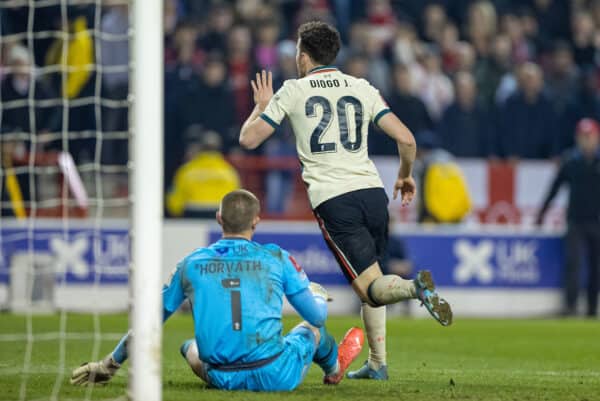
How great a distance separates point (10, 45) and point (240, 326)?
907 centimetres

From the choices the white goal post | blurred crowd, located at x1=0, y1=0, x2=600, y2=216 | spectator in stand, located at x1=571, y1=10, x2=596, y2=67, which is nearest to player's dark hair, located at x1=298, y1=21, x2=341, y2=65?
the white goal post

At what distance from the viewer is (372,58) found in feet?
61.2

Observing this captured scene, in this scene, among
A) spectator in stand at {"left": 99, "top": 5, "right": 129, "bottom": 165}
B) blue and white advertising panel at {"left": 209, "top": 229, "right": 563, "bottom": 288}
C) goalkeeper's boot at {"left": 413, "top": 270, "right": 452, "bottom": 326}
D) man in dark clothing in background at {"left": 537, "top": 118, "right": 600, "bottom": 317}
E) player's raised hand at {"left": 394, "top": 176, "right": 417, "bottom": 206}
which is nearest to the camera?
goalkeeper's boot at {"left": 413, "top": 270, "right": 452, "bottom": 326}

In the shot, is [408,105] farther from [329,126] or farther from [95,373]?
[95,373]

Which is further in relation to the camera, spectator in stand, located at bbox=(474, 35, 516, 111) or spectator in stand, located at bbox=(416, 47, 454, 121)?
spectator in stand, located at bbox=(474, 35, 516, 111)

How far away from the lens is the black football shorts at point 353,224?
24.8 ft

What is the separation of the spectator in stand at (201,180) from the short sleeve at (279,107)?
879 cm

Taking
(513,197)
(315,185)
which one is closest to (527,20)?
(513,197)

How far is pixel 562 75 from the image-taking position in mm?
20266

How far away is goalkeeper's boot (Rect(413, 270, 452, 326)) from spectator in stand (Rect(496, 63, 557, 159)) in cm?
1183

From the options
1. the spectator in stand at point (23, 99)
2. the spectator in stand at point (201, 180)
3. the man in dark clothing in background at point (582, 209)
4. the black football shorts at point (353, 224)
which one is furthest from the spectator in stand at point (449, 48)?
the black football shorts at point (353, 224)

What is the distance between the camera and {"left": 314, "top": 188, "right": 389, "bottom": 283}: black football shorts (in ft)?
24.8

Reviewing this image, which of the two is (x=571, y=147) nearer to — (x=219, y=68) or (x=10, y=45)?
(x=219, y=68)

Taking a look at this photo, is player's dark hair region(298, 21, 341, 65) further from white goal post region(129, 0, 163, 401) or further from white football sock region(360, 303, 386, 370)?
white goal post region(129, 0, 163, 401)
